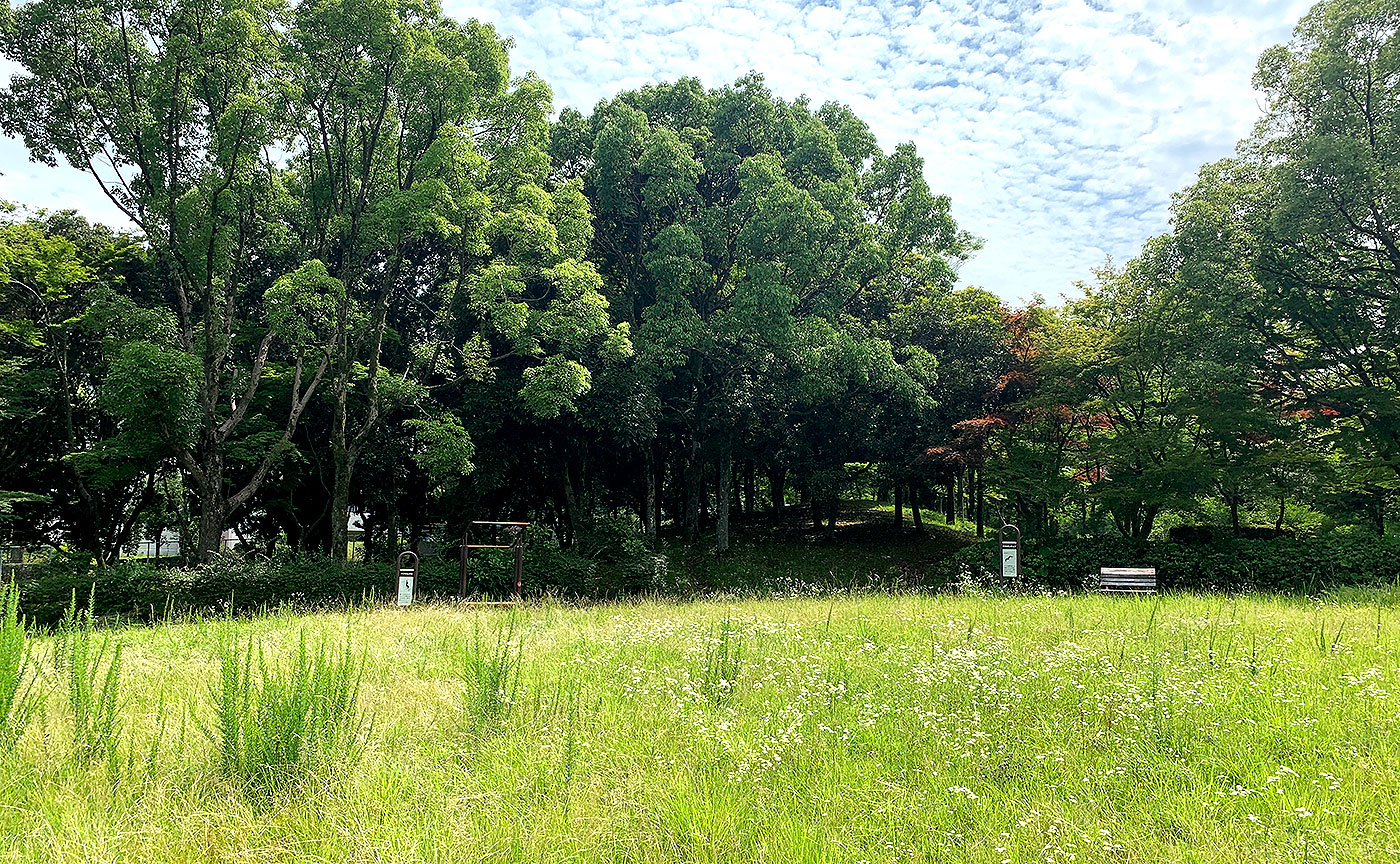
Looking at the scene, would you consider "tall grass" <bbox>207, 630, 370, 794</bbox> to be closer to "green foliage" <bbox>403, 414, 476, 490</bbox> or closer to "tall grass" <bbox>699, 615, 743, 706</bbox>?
"tall grass" <bbox>699, 615, 743, 706</bbox>

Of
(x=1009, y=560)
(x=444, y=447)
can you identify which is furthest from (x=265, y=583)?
(x=1009, y=560)

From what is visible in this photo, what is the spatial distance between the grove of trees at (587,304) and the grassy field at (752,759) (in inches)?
395

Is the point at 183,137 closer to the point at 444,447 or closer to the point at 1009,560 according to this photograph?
the point at 444,447

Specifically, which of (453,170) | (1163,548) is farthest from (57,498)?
(1163,548)

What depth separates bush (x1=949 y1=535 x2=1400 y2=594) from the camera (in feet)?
42.2

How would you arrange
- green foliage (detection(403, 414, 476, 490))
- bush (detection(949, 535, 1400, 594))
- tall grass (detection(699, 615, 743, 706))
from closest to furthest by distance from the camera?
tall grass (detection(699, 615, 743, 706)), bush (detection(949, 535, 1400, 594)), green foliage (detection(403, 414, 476, 490))

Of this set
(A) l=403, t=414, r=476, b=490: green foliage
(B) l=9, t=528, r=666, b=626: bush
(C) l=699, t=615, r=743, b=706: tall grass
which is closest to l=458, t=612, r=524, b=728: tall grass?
(C) l=699, t=615, r=743, b=706: tall grass

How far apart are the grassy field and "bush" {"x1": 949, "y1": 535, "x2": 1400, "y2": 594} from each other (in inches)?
319

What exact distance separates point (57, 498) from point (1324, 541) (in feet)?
99.3

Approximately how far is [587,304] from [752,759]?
43.7 ft

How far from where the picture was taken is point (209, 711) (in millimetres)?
4598

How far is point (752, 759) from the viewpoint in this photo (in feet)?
12.5

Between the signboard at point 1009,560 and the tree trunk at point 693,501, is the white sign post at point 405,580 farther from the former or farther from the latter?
the tree trunk at point 693,501

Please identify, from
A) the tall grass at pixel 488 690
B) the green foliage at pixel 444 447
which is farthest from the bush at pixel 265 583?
the tall grass at pixel 488 690
